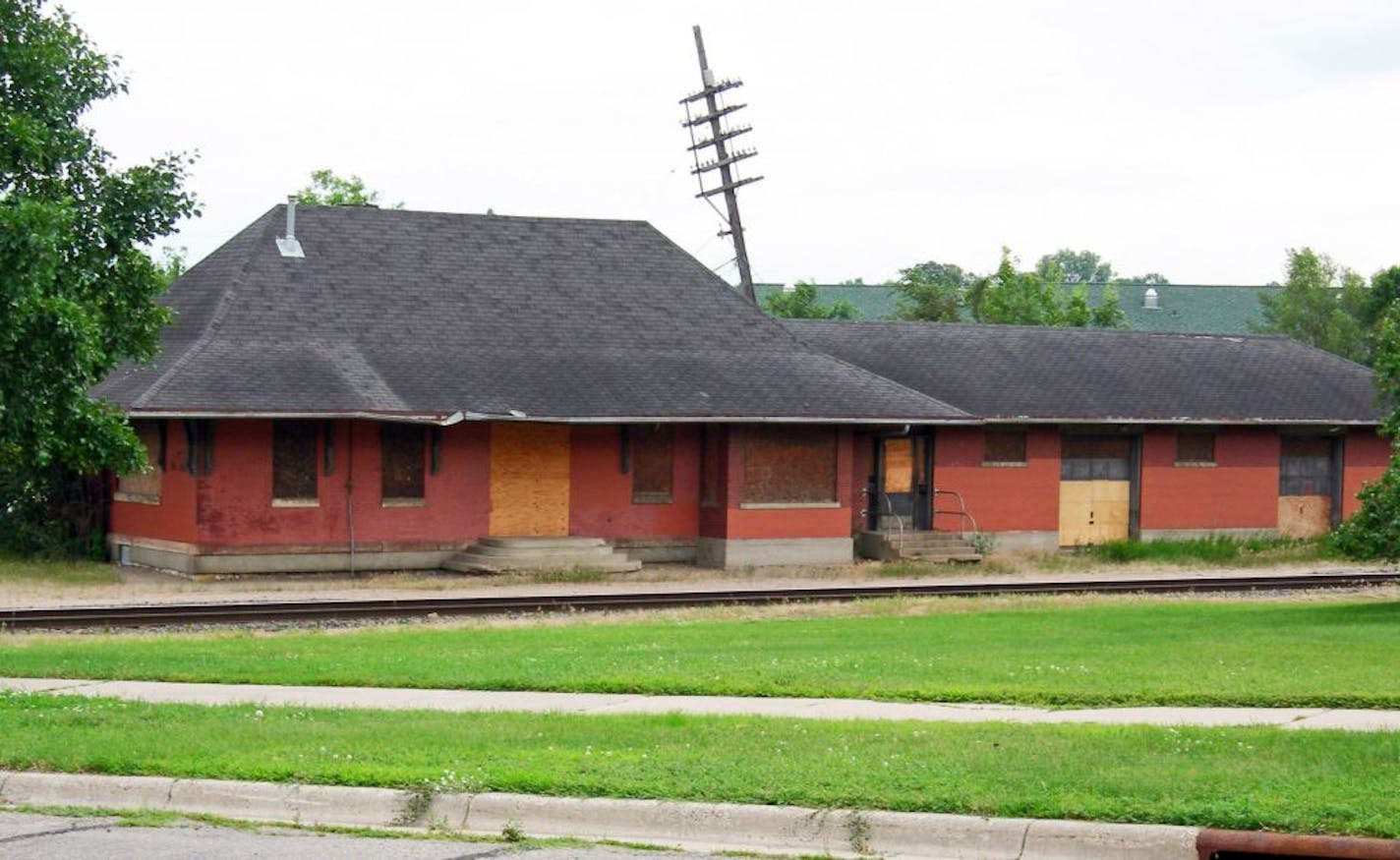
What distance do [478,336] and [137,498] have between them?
6.74 m

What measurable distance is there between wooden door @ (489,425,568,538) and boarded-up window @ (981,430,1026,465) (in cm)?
940

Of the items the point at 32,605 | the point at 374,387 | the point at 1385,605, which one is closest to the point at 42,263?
the point at 32,605

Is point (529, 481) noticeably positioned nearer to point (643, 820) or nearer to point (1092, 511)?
point (1092, 511)

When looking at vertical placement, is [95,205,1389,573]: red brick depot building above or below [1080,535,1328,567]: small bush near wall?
above

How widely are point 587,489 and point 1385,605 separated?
14270 millimetres

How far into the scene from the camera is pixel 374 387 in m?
32.4

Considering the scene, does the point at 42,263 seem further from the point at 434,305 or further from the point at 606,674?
the point at 434,305

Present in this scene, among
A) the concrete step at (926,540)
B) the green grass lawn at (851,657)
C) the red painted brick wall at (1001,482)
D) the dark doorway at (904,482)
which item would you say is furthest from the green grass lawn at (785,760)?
the red painted brick wall at (1001,482)

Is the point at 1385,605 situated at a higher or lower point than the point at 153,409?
lower

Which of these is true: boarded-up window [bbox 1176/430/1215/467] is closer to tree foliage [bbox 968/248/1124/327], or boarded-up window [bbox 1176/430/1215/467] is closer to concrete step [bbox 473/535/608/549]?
concrete step [bbox 473/535/608/549]

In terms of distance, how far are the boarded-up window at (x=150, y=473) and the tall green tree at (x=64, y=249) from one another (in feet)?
28.8

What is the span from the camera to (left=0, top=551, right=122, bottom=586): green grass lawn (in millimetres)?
30438

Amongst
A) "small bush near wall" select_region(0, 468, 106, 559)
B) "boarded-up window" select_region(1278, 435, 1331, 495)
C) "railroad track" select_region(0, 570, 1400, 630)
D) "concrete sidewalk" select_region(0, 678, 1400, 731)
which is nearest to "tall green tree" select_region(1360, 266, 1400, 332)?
"boarded-up window" select_region(1278, 435, 1331, 495)

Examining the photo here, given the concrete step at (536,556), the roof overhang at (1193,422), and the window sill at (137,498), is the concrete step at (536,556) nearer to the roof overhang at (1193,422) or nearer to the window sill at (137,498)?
the window sill at (137,498)
